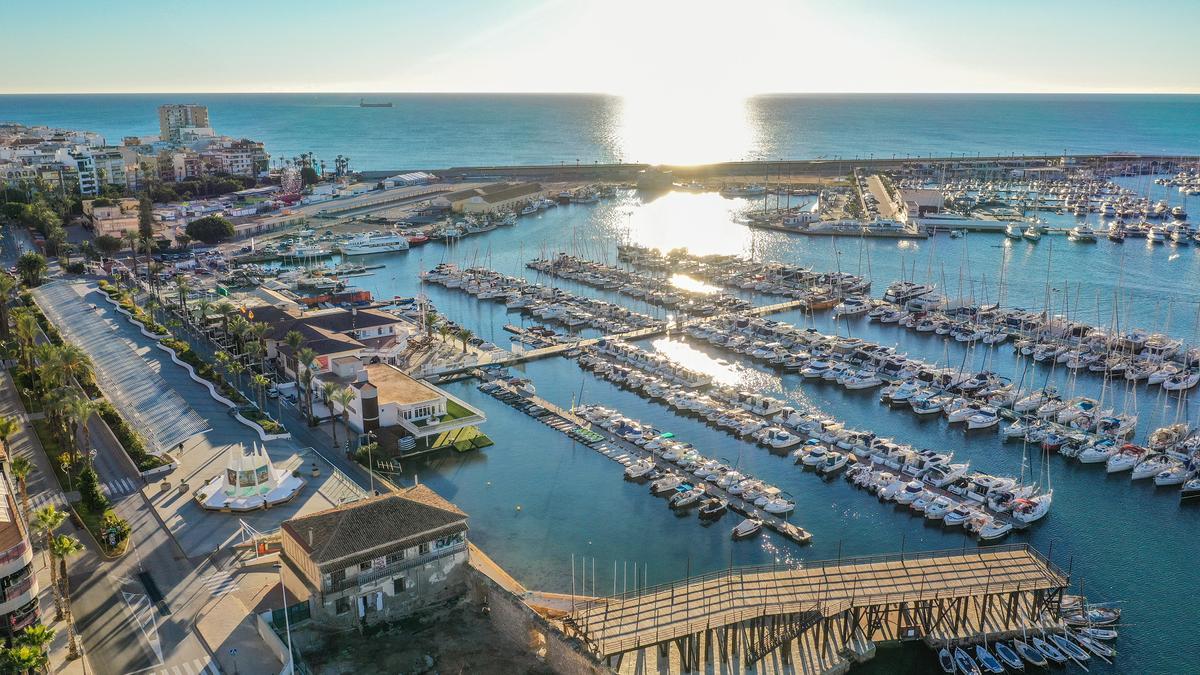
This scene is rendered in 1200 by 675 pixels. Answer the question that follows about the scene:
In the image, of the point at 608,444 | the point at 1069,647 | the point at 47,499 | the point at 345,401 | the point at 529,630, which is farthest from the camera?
the point at 608,444

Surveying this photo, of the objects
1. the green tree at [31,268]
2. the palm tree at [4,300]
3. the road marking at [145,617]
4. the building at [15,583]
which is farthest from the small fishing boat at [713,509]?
the green tree at [31,268]

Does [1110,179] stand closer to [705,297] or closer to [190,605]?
[705,297]

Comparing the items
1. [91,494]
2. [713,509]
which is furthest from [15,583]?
[713,509]

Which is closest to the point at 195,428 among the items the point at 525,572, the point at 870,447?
the point at 525,572

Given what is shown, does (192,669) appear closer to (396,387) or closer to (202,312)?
(396,387)

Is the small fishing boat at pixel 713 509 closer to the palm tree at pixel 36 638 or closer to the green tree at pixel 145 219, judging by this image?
the palm tree at pixel 36 638
